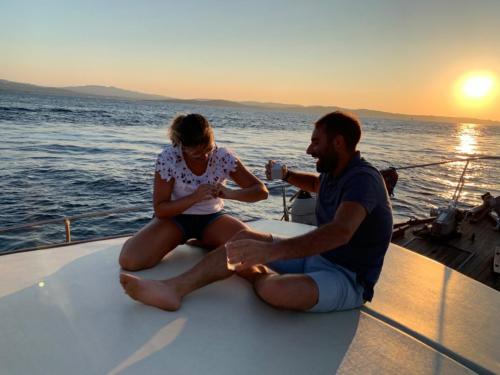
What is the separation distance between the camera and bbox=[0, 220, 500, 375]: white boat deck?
1622 mm

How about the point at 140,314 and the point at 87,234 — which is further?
the point at 87,234

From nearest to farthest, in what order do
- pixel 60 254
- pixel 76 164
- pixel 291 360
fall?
pixel 291 360 < pixel 60 254 < pixel 76 164

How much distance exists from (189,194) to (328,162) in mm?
1023

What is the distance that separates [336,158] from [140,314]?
1.24 m

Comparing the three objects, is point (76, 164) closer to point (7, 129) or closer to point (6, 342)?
point (7, 129)

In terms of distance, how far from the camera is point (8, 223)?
22.4 feet

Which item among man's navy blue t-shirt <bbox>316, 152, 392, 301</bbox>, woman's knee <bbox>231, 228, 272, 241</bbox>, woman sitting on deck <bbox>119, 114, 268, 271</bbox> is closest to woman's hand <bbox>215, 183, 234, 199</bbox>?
woman sitting on deck <bbox>119, 114, 268, 271</bbox>

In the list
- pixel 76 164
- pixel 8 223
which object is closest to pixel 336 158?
pixel 8 223

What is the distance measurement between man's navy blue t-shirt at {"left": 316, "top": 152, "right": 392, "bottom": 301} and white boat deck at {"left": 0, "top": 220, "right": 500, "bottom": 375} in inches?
10.1

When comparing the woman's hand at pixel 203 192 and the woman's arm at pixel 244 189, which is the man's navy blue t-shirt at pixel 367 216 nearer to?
the woman's arm at pixel 244 189

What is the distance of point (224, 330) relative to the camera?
1.86 meters

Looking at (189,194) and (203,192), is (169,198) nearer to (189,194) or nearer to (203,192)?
(189,194)

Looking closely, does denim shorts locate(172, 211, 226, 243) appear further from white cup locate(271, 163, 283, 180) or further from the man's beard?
the man's beard

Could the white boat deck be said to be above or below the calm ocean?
above
